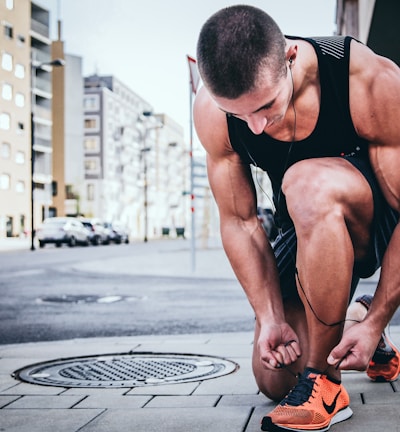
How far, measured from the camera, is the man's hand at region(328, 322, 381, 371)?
2.45m

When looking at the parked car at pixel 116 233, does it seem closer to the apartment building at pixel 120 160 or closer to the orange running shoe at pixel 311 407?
the apartment building at pixel 120 160

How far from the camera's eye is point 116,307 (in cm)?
813

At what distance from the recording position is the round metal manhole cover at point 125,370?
143 inches

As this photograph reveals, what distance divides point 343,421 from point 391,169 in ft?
2.98

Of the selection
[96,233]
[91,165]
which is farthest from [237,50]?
[91,165]

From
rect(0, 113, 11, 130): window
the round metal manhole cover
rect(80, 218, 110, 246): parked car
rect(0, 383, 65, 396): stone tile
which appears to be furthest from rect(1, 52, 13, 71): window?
rect(0, 383, 65, 396): stone tile

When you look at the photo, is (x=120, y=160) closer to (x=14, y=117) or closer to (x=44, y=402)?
(x=14, y=117)

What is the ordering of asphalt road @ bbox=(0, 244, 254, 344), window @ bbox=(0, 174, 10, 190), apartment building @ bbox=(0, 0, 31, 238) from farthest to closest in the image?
window @ bbox=(0, 174, 10, 190) < apartment building @ bbox=(0, 0, 31, 238) < asphalt road @ bbox=(0, 244, 254, 344)

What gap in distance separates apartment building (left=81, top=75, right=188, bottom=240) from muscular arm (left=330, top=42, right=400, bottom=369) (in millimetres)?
76014

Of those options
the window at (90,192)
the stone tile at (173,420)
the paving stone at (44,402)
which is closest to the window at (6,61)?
the window at (90,192)

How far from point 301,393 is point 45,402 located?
115 cm

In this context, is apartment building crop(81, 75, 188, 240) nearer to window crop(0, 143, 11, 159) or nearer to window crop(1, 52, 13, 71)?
window crop(0, 143, 11, 159)

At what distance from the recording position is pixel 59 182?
2958 inches

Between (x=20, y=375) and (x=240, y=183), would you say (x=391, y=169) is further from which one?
(x=20, y=375)
